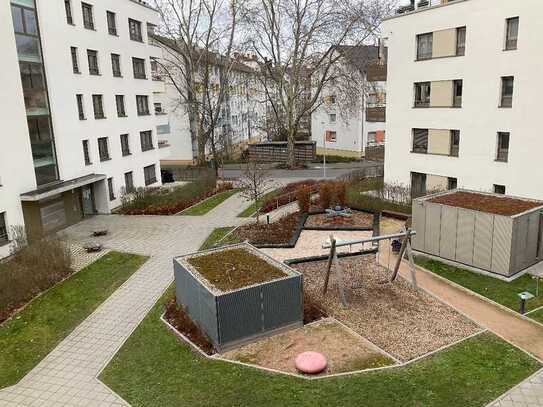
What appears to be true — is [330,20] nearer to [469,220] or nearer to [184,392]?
[469,220]

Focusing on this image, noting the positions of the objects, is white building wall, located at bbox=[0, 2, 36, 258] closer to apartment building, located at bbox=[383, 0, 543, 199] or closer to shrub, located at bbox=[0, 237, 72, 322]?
shrub, located at bbox=[0, 237, 72, 322]

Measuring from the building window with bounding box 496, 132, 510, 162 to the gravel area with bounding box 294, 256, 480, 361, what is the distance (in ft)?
35.8

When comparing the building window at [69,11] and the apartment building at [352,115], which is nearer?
the building window at [69,11]

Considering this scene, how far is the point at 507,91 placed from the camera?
22531 millimetres

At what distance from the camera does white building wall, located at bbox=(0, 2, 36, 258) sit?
20.0 meters

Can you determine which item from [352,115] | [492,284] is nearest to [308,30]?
[352,115]

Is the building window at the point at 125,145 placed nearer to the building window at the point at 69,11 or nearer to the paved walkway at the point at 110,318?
the paved walkway at the point at 110,318

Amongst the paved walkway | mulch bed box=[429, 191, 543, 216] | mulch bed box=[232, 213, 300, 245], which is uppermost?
mulch bed box=[429, 191, 543, 216]

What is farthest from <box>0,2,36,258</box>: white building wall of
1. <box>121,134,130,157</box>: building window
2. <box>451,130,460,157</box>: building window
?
<box>451,130,460,157</box>: building window

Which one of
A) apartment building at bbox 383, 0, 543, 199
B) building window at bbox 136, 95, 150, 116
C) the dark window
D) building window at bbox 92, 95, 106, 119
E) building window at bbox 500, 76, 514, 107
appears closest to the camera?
apartment building at bbox 383, 0, 543, 199

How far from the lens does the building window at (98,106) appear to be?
2786cm

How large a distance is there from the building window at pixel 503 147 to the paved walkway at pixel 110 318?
13.3m

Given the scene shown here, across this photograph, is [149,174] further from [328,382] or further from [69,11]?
[328,382]

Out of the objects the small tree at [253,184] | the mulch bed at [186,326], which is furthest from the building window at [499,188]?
the mulch bed at [186,326]
